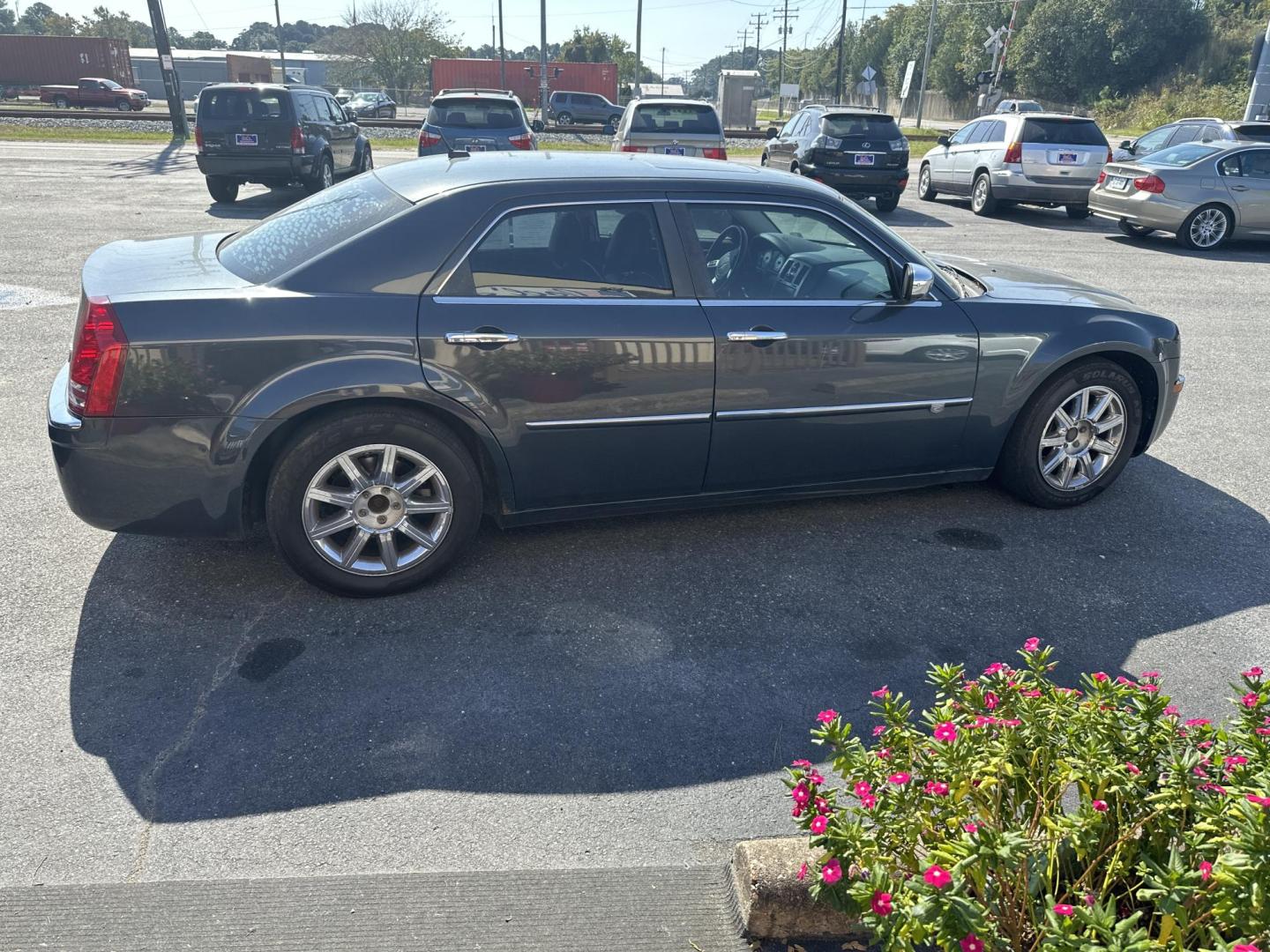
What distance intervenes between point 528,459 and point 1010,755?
2.31m

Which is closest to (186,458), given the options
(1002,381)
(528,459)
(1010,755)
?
(528,459)

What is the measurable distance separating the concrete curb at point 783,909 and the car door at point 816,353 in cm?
208

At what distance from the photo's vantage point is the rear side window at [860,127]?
16234mm

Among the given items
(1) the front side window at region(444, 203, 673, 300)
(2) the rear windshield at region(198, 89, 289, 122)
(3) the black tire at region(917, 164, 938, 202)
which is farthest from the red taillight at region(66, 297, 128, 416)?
(3) the black tire at region(917, 164, 938, 202)

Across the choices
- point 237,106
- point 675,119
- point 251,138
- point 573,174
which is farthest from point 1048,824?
point 237,106

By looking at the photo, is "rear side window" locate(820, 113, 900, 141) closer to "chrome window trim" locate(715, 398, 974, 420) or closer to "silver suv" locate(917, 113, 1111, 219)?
"silver suv" locate(917, 113, 1111, 219)

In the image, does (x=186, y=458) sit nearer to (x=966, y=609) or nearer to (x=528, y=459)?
(x=528, y=459)

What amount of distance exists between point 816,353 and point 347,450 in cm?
196

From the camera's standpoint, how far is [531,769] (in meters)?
3.07

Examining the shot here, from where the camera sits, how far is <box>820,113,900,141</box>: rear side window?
1623cm

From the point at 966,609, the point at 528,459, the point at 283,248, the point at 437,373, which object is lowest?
the point at 966,609

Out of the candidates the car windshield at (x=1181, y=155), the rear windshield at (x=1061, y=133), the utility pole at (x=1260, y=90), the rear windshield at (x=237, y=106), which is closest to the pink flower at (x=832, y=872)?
the car windshield at (x=1181, y=155)

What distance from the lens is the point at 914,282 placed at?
4.42 m

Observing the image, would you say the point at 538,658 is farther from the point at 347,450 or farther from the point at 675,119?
the point at 675,119
